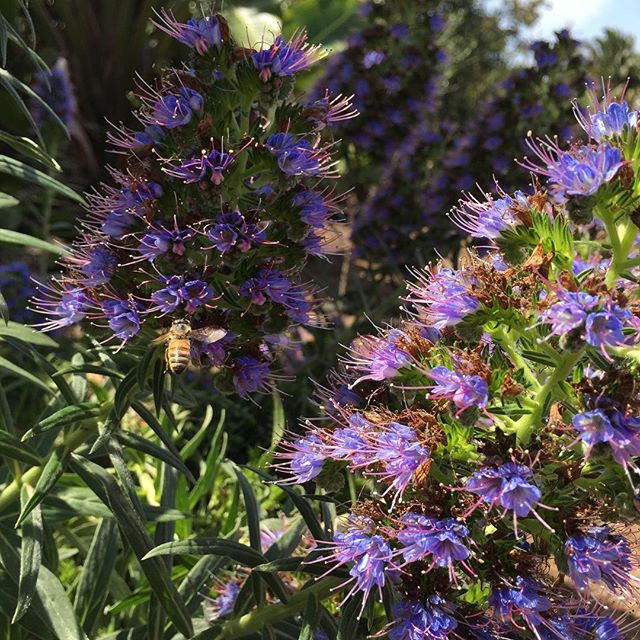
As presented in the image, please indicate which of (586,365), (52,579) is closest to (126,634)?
(52,579)

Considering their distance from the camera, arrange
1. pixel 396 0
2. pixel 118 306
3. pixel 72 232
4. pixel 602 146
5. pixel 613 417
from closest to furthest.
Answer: pixel 613 417
pixel 602 146
pixel 118 306
pixel 396 0
pixel 72 232

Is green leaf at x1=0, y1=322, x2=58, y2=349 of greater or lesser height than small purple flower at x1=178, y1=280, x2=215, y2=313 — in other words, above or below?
below

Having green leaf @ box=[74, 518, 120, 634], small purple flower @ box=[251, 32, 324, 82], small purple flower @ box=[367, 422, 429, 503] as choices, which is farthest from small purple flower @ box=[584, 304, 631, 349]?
green leaf @ box=[74, 518, 120, 634]

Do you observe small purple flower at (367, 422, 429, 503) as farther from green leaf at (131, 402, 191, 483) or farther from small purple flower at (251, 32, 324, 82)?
Answer: small purple flower at (251, 32, 324, 82)

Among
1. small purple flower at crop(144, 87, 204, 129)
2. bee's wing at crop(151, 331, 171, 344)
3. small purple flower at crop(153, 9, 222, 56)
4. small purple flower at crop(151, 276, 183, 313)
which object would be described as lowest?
bee's wing at crop(151, 331, 171, 344)

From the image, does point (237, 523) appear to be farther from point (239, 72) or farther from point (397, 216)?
point (397, 216)

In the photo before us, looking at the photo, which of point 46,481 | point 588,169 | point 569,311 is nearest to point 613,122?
point 588,169
